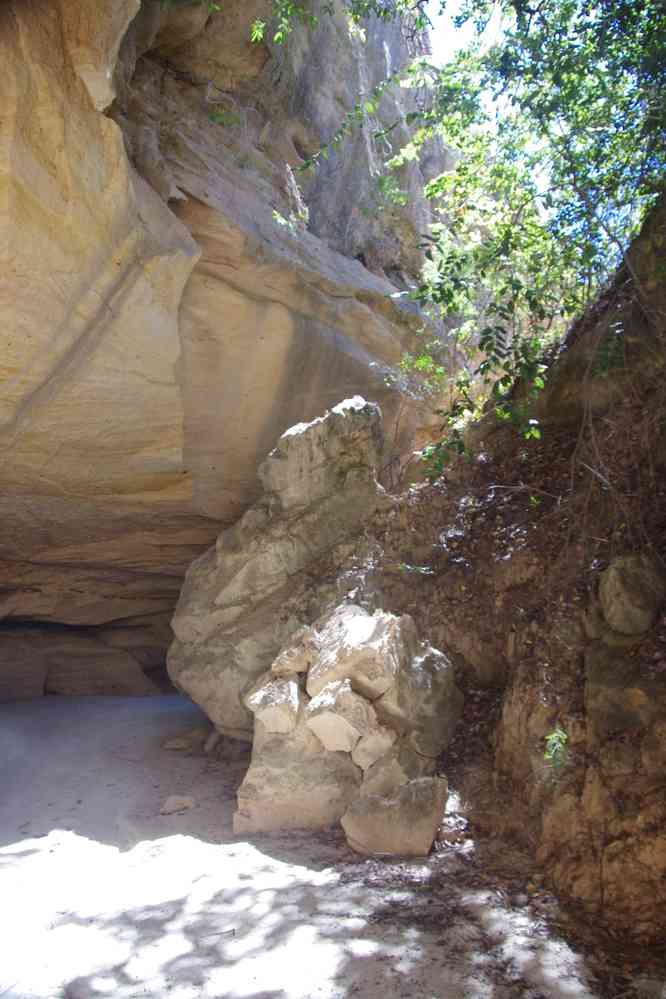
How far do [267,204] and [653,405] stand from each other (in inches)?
196

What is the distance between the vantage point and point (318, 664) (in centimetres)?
531

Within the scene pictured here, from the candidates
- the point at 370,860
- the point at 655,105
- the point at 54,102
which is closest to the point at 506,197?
the point at 655,105

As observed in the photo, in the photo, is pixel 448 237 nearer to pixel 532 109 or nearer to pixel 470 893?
pixel 532 109

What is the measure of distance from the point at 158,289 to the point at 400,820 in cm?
468

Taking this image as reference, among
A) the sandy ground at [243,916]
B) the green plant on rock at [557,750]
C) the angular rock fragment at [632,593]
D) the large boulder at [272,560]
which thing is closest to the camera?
the sandy ground at [243,916]

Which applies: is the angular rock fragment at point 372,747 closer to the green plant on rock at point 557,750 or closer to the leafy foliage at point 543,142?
the green plant on rock at point 557,750

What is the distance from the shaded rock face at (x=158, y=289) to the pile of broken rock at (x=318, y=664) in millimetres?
1313

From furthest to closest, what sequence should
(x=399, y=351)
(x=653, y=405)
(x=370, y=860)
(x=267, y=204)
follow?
(x=399, y=351) < (x=267, y=204) < (x=653, y=405) < (x=370, y=860)

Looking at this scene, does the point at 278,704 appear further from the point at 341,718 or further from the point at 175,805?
the point at 175,805

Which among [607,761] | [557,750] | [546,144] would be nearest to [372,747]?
[557,750]

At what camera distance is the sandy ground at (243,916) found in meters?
3.25

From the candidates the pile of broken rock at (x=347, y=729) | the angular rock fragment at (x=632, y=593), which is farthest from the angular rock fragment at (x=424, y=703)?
the angular rock fragment at (x=632, y=593)

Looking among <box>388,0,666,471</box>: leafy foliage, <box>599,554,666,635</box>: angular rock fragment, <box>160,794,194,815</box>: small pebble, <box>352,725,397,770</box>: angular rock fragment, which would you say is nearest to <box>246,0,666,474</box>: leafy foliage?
<box>388,0,666,471</box>: leafy foliage

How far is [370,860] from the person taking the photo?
441 centimetres
